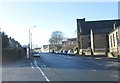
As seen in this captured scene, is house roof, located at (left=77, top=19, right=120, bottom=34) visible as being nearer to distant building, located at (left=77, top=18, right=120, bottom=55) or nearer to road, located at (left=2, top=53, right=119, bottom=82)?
distant building, located at (left=77, top=18, right=120, bottom=55)

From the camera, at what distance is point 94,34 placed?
375 ft

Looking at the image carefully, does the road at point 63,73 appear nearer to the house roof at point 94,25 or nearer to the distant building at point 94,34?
A: the distant building at point 94,34

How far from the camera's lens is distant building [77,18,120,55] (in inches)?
4375

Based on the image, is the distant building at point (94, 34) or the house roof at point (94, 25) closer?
the distant building at point (94, 34)

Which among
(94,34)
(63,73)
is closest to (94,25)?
(94,34)

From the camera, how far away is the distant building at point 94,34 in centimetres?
11114

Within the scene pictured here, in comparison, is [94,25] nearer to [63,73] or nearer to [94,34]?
[94,34]

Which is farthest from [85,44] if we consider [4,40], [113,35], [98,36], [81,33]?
[4,40]

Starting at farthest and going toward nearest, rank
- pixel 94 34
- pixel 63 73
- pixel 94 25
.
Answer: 1. pixel 94 25
2. pixel 94 34
3. pixel 63 73

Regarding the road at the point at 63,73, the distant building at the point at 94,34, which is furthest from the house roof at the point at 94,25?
the road at the point at 63,73

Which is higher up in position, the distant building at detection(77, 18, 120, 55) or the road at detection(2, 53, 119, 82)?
the distant building at detection(77, 18, 120, 55)

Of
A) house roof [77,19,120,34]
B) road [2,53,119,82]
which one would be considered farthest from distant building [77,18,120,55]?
road [2,53,119,82]

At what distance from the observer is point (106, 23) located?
442 feet

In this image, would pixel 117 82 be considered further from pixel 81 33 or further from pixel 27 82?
pixel 81 33
